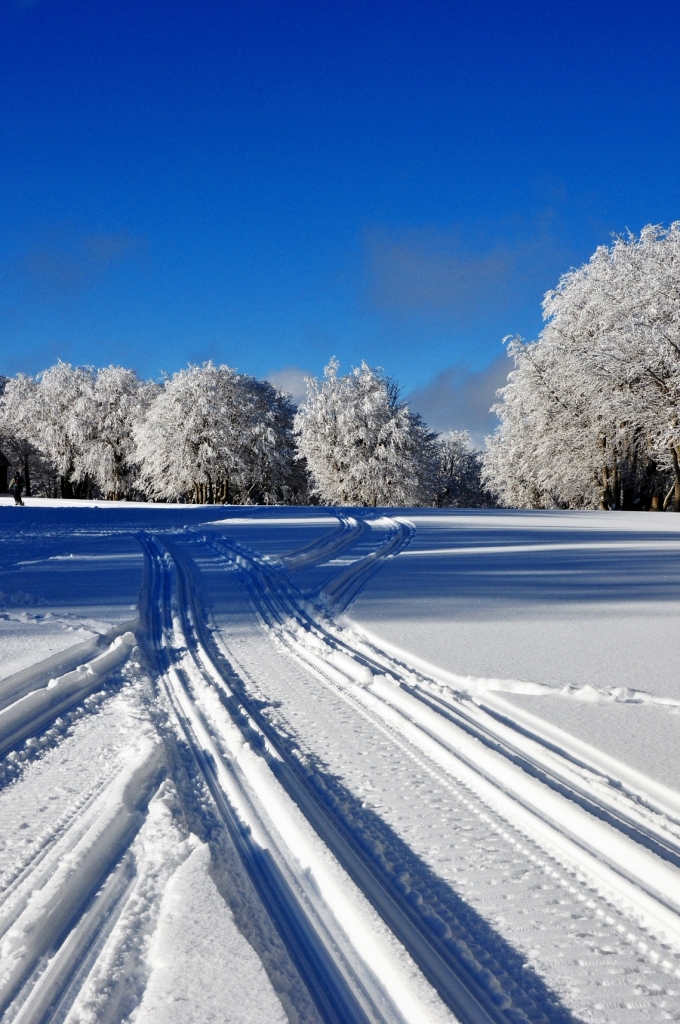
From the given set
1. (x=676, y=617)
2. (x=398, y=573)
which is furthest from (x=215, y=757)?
(x=398, y=573)

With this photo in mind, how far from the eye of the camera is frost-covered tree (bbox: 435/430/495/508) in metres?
74.8

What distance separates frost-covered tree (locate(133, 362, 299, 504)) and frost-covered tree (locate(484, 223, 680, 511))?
14571 millimetres

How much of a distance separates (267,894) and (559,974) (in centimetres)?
83

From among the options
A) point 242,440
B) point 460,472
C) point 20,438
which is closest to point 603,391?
point 242,440

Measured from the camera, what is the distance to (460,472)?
79.0 m

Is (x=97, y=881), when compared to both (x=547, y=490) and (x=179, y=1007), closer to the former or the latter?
(x=179, y=1007)

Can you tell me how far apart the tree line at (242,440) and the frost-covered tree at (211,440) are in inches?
2.7

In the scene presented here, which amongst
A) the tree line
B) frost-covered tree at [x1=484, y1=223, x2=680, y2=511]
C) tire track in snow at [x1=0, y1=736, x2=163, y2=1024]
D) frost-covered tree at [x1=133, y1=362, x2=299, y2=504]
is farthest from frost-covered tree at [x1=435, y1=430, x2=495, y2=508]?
tire track in snow at [x1=0, y1=736, x2=163, y2=1024]

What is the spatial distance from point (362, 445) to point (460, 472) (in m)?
38.3

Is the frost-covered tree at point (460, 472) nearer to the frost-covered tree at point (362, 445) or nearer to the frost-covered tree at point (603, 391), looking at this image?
the frost-covered tree at point (362, 445)

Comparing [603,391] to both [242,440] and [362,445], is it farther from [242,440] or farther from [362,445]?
[242,440]

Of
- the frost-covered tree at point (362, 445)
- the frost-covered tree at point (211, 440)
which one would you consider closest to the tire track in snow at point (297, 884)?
the frost-covered tree at point (362, 445)

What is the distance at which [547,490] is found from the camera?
36188 mm

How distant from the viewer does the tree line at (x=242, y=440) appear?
140ft
